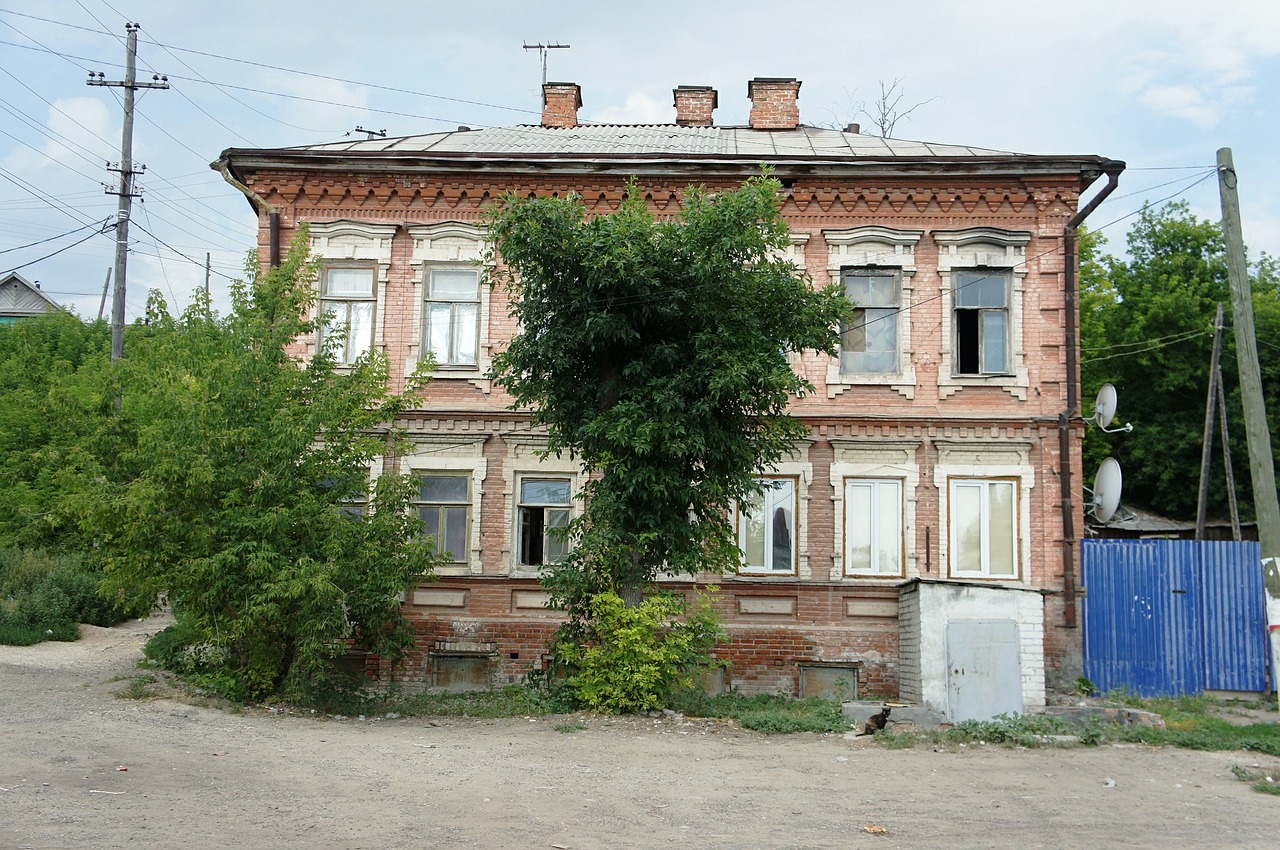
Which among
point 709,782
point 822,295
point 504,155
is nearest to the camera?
point 709,782

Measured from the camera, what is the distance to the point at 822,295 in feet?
41.0

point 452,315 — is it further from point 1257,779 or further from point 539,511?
point 1257,779

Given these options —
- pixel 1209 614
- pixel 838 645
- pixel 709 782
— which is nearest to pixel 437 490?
pixel 838 645

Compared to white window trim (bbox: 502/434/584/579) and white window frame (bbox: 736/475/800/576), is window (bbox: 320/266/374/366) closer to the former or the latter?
white window trim (bbox: 502/434/584/579)

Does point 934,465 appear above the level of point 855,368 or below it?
below

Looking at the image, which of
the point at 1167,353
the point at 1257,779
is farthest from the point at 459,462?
the point at 1167,353

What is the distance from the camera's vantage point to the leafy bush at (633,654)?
11.8 metres

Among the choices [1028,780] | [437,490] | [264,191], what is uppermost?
[264,191]

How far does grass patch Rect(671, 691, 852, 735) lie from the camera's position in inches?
451

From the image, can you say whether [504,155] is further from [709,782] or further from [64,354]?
[64,354]

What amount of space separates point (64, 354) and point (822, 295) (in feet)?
104

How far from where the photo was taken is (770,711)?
12430 mm

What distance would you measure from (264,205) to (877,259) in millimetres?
9144

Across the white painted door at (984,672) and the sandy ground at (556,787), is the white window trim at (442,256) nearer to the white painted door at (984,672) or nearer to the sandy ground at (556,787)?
the sandy ground at (556,787)
